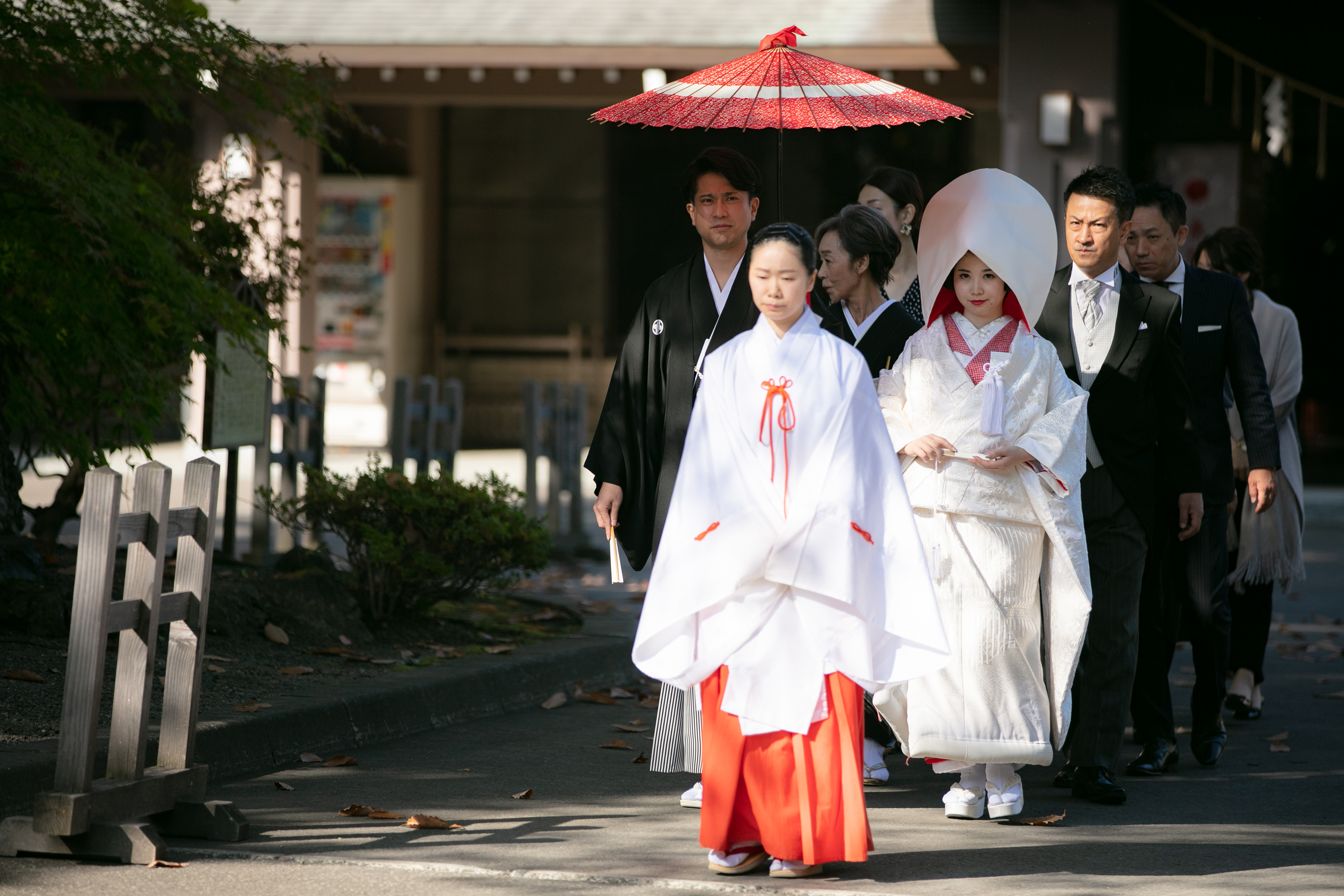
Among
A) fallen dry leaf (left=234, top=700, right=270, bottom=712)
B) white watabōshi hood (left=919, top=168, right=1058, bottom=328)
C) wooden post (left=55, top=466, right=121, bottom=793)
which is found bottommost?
fallen dry leaf (left=234, top=700, right=270, bottom=712)

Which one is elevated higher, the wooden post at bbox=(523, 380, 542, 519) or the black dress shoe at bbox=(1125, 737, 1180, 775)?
the wooden post at bbox=(523, 380, 542, 519)

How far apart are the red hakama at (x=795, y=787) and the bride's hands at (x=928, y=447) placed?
89 centimetres

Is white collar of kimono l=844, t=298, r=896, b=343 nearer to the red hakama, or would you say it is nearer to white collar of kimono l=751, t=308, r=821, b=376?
white collar of kimono l=751, t=308, r=821, b=376

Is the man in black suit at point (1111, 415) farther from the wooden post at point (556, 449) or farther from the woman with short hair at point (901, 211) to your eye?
the wooden post at point (556, 449)

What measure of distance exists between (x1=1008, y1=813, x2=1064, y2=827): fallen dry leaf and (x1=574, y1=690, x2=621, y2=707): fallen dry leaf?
234cm

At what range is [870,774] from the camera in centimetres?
535

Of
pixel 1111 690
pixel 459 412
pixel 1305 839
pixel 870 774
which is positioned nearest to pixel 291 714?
pixel 870 774

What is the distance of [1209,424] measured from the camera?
5.74m

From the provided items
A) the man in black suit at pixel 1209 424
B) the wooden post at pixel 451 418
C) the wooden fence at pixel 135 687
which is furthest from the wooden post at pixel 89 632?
the wooden post at pixel 451 418

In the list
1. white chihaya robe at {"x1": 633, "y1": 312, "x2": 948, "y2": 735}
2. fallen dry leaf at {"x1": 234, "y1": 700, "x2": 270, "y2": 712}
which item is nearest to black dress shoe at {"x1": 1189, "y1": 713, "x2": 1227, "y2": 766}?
white chihaya robe at {"x1": 633, "y1": 312, "x2": 948, "y2": 735}

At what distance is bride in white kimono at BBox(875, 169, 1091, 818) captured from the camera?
4.65m

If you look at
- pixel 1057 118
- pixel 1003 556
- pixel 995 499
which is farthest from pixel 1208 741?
pixel 1057 118

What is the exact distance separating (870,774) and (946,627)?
0.89m

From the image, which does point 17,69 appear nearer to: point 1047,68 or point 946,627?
point 946,627
